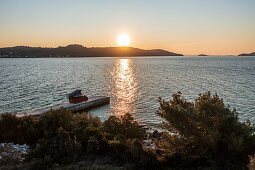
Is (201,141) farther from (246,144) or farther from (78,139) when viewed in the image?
(78,139)

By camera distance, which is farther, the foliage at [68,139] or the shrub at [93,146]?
the shrub at [93,146]

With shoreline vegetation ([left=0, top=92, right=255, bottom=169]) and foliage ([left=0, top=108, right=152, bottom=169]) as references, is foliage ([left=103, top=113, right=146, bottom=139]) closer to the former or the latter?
foliage ([left=0, top=108, right=152, bottom=169])

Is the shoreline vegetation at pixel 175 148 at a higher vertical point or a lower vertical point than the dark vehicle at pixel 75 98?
higher

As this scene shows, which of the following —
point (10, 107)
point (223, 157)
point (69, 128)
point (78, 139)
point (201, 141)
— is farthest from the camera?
point (10, 107)

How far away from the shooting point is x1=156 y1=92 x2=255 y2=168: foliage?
7906 millimetres

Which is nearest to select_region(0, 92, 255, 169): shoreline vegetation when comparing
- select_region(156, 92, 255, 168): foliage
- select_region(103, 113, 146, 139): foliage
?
select_region(156, 92, 255, 168): foliage

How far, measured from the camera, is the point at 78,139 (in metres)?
10.7

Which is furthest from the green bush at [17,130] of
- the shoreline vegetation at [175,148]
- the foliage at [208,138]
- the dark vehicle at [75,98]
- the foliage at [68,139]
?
the dark vehicle at [75,98]

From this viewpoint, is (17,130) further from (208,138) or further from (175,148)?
(208,138)

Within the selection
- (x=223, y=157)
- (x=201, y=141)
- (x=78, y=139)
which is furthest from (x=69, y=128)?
(x=223, y=157)

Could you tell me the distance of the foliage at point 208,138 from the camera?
7.91 metres

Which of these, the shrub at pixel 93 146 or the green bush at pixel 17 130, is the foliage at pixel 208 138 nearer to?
the shrub at pixel 93 146

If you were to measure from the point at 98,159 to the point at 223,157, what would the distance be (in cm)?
522

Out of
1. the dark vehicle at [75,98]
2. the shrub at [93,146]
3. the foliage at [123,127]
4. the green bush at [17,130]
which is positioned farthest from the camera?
the dark vehicle at [75,98]
